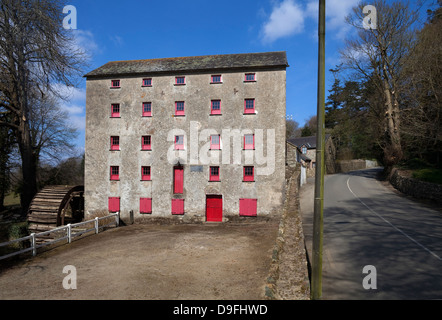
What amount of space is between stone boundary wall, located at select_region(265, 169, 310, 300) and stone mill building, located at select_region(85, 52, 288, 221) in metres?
8.72

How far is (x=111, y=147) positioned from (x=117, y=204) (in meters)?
4.76

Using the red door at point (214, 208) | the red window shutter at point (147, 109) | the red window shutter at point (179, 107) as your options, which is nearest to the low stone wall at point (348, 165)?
the red door at point (214, 208)

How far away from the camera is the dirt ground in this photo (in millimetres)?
7320

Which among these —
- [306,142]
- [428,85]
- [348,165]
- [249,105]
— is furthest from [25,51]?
[348,165]

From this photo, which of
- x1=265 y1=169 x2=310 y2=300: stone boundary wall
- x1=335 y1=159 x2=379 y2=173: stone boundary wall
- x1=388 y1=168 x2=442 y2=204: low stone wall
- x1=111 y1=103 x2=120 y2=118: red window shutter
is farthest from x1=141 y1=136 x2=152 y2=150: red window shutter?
x1=335 y1=159 x2=379 y2=173: stone boundary wall

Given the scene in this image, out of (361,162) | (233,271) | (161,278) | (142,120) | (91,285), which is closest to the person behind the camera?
(91,285)

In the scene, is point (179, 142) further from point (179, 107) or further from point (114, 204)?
point (114, 204)

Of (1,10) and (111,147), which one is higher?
(1,10)

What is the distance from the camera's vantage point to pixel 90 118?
2177cm

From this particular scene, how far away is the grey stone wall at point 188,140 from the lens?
766 inches

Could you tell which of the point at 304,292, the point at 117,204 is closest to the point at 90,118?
the point at 117,204

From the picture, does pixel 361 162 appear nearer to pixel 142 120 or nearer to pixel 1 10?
pixel 142 120

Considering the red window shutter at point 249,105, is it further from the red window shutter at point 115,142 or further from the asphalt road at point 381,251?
the red window shutter at point 115,142

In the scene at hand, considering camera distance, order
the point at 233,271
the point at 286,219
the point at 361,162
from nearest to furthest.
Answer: the point at 233,271
the point at 286,219
the point at 361,162
